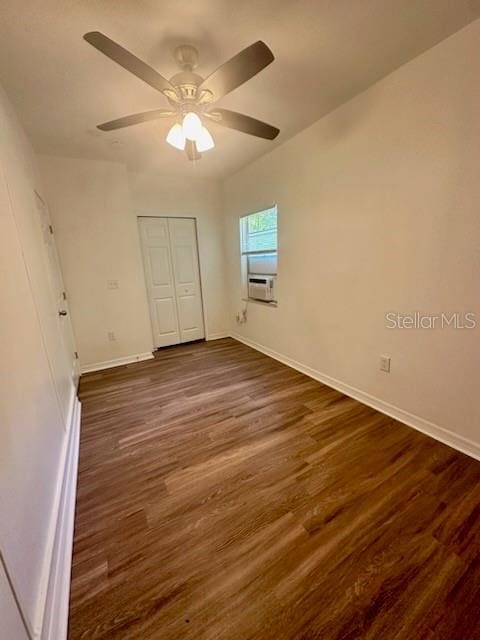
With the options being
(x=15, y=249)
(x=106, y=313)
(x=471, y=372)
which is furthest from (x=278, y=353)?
(x=15, y=249)

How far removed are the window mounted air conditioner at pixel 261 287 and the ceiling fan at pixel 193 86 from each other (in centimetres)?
180

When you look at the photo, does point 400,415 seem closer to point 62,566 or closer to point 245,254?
point 62,566

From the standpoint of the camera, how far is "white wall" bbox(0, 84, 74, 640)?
0.88 m

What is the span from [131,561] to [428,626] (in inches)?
47.5

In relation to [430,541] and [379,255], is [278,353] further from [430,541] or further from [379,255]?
[430,541]

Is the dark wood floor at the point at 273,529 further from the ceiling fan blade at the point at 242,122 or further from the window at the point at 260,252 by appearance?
the ceiling fan blade at the point at 242,122

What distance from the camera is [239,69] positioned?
4.11 feet

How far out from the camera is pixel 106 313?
3.40m

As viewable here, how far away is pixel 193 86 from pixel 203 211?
262 cm

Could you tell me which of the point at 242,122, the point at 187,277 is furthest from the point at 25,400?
the point at 187,277

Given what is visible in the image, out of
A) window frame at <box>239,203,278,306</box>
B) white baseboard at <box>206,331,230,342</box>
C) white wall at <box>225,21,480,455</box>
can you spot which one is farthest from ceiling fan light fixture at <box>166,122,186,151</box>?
white baseboard at <box>206,331,230,342</box>

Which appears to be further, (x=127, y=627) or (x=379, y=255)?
(x=379, y=255)

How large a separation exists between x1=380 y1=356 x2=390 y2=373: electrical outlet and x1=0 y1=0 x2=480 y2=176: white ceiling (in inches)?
80.1

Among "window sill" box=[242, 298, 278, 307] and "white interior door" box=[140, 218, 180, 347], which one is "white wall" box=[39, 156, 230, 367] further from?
"window sill" box=[242, 298, 278, 307]
